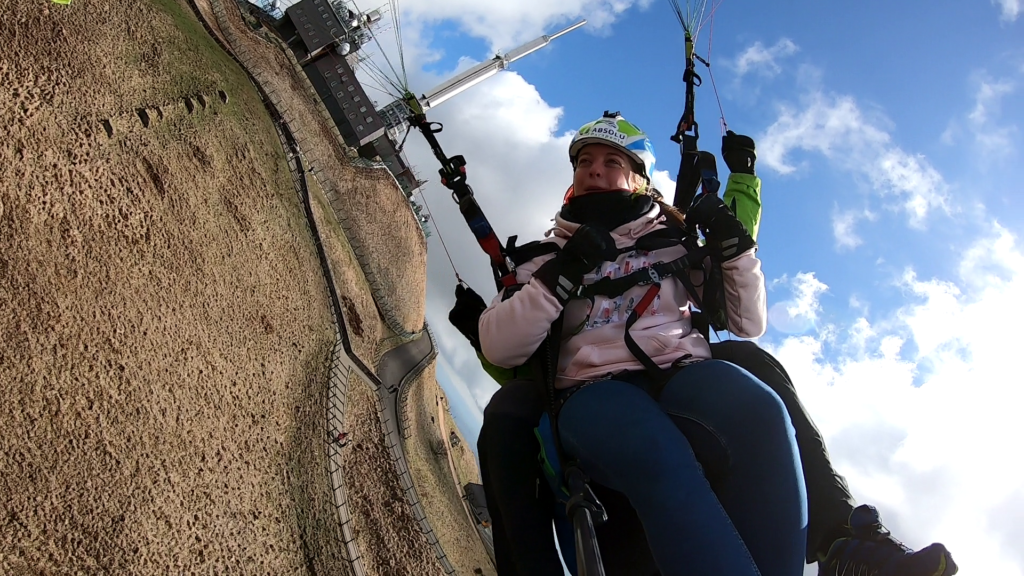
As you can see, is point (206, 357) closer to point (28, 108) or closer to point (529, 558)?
point (28, 108)

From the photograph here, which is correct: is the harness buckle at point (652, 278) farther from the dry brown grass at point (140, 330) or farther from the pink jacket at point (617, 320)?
the dry brown grass at point (140, 330)

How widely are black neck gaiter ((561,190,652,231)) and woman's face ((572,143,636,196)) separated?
0.07m

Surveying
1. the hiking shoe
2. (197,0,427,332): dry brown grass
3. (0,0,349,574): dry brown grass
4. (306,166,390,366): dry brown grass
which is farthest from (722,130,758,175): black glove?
(197,0,427,332): dry brown grass

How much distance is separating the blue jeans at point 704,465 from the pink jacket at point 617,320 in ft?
0.84

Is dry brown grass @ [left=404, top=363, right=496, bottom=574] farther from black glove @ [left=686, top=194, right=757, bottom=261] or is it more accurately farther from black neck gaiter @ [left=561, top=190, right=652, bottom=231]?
black glove @ [left=686, top=194, right=757, bottom=261]

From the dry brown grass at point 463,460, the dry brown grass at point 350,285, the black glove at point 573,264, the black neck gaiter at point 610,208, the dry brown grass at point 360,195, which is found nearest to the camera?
the black glove at point 573,264

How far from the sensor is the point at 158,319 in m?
7.88

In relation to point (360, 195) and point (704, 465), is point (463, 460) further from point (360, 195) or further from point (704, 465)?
point (704, 465)

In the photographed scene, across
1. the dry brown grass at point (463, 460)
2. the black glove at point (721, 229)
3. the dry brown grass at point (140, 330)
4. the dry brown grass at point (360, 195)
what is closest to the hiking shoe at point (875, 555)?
the black glove at point (721, 229)

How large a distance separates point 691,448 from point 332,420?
10.1 metres

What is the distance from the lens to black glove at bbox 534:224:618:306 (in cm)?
260

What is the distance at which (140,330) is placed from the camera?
24.6 ft

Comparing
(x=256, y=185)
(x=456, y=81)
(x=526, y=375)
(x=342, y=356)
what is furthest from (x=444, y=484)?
(x=456, y=81)

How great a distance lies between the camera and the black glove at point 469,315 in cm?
305
